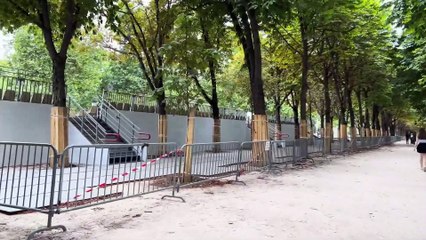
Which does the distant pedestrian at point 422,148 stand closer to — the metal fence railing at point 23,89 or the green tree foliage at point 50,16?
the green tree foliage at point 50,16

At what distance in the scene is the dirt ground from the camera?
17.0 ft

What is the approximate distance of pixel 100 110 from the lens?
58.2 ft

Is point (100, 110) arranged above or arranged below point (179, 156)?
above

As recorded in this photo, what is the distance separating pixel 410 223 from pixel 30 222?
5.76 metres

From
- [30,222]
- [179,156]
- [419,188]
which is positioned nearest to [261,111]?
[419,188]

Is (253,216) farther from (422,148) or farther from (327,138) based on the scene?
(327,138)

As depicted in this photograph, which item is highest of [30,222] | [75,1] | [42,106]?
[75,1]

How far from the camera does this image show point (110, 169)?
7.23 metres

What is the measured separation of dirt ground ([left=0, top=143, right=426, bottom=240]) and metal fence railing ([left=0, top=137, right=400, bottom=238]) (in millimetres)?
271

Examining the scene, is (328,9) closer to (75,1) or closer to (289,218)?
(75,1)

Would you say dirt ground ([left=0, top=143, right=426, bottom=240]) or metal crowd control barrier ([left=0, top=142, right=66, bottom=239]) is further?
dirt ground ([left=0, top=143, right=426, bottom=240])

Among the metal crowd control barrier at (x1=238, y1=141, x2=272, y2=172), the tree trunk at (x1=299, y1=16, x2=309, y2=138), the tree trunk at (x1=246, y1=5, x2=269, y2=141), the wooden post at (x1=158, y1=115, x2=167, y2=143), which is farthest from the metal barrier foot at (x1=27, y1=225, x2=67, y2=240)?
the tree trunk at (x1=299, y1=16, x2=309, y2=138)

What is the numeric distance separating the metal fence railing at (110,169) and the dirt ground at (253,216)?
0.89ft

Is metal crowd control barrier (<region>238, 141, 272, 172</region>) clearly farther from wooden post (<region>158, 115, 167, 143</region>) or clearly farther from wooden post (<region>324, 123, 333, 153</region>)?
wooden post (<region>324, 123, 333, 153</region>)
